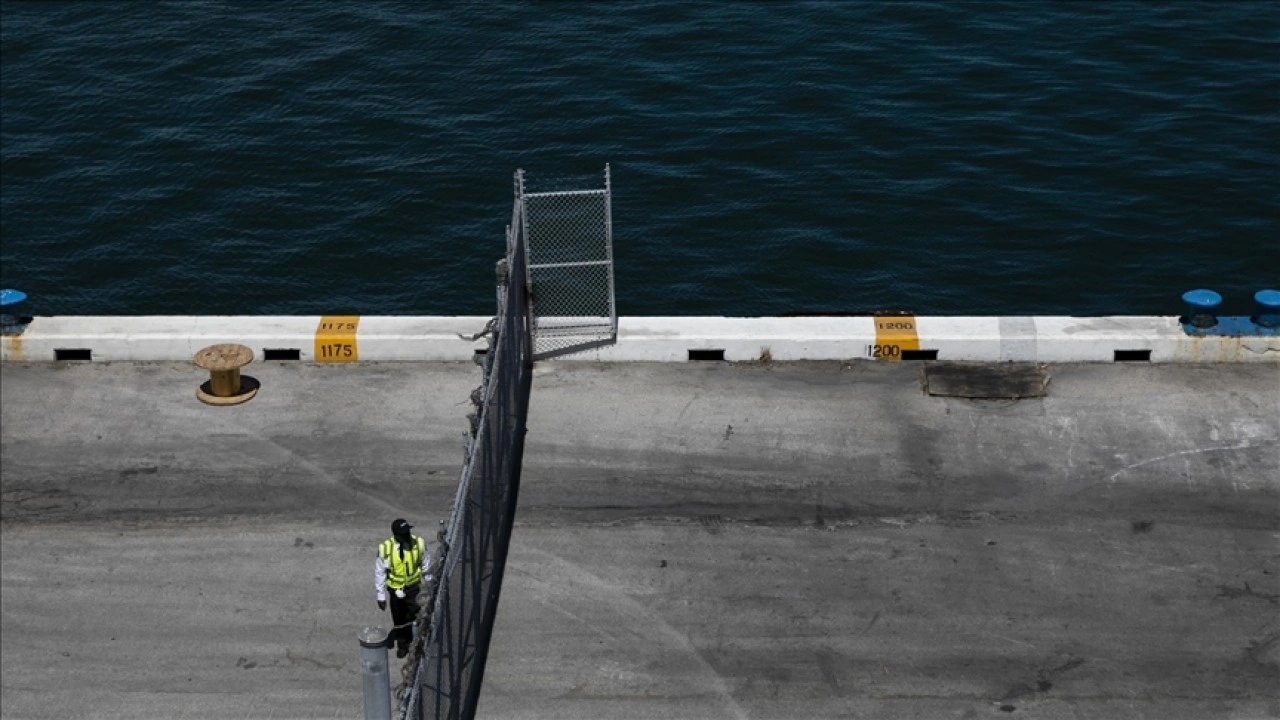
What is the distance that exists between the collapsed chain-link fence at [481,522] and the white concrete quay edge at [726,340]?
0.72 m

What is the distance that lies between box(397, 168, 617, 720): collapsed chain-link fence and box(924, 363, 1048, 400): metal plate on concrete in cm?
424

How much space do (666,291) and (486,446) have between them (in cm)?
1749

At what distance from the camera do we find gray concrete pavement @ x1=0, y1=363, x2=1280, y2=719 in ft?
57.5

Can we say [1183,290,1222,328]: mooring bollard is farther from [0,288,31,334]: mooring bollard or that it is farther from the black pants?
[0,288,31,334]: mooring bollard

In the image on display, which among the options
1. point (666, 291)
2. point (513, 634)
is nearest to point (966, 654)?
point (513, 634)

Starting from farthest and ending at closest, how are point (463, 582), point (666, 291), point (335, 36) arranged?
point (335, 36) < point (666, 291) < point (463, 582)

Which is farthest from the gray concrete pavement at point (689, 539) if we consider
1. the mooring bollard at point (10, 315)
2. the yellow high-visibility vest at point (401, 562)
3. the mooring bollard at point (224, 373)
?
the yellow high-visibility vest at point (401, 562)

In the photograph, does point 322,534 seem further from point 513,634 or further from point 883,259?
point 883,259

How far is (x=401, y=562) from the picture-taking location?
17250 millimetres

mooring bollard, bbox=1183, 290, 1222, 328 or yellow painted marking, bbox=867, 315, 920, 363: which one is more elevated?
mooring bollard, bbox=1183, 290, 1222, 328

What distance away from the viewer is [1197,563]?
1895cm

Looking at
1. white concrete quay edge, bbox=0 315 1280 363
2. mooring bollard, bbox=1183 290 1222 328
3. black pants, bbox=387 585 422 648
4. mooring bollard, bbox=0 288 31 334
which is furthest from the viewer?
mooring bollard, bbox=0 288 31 334

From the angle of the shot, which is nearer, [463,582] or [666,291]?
[463,582]

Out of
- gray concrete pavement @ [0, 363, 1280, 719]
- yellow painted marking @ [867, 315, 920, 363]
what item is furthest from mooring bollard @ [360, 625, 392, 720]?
yellow painted marking @ [867, 315, 920, 363]
